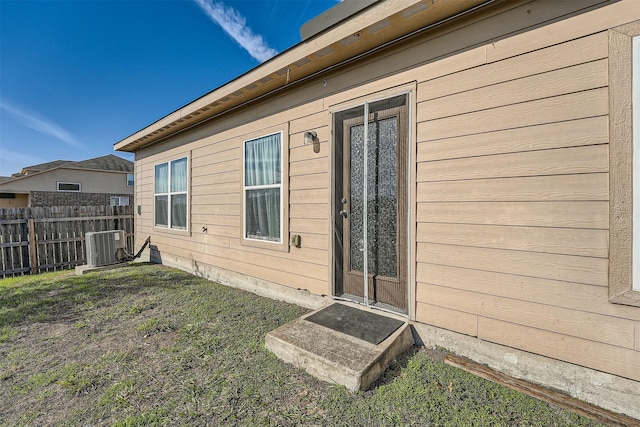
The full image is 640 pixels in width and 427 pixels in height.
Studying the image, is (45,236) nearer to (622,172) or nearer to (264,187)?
(264,187)

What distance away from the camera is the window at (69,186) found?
49.9 ft

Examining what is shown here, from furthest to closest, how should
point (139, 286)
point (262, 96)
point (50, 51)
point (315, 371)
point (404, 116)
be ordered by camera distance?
point (50, 51) < point (139, 286) < point (262, 96) < point (404, 116) < point (315, 371)

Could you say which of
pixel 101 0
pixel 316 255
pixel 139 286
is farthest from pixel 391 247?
pixel 101 0

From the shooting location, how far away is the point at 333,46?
2.59 m

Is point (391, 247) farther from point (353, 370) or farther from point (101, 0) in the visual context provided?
point (101, 0)

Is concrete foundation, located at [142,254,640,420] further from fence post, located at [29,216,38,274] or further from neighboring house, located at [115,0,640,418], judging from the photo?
fence post, located at [29,216,38,274]

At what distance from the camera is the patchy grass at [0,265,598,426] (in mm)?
1522

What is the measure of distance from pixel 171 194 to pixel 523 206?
5851 millimetres

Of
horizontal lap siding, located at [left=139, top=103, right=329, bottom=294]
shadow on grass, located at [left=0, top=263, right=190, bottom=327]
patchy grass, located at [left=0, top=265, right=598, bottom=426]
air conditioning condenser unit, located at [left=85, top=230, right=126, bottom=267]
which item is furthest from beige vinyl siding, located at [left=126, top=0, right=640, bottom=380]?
air conditioning condenser unit, located at [left=85, top=230, right=126, bottom=267]

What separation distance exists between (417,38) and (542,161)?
4.82 ft

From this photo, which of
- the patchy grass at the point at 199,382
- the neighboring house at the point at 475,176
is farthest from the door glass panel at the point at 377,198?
the patchy grass at the point at 199,382

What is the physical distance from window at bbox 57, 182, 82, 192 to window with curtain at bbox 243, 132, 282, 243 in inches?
698

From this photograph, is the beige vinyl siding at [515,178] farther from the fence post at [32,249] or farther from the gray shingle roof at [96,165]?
the gray shingle roof at [96,165]

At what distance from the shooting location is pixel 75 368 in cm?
205
